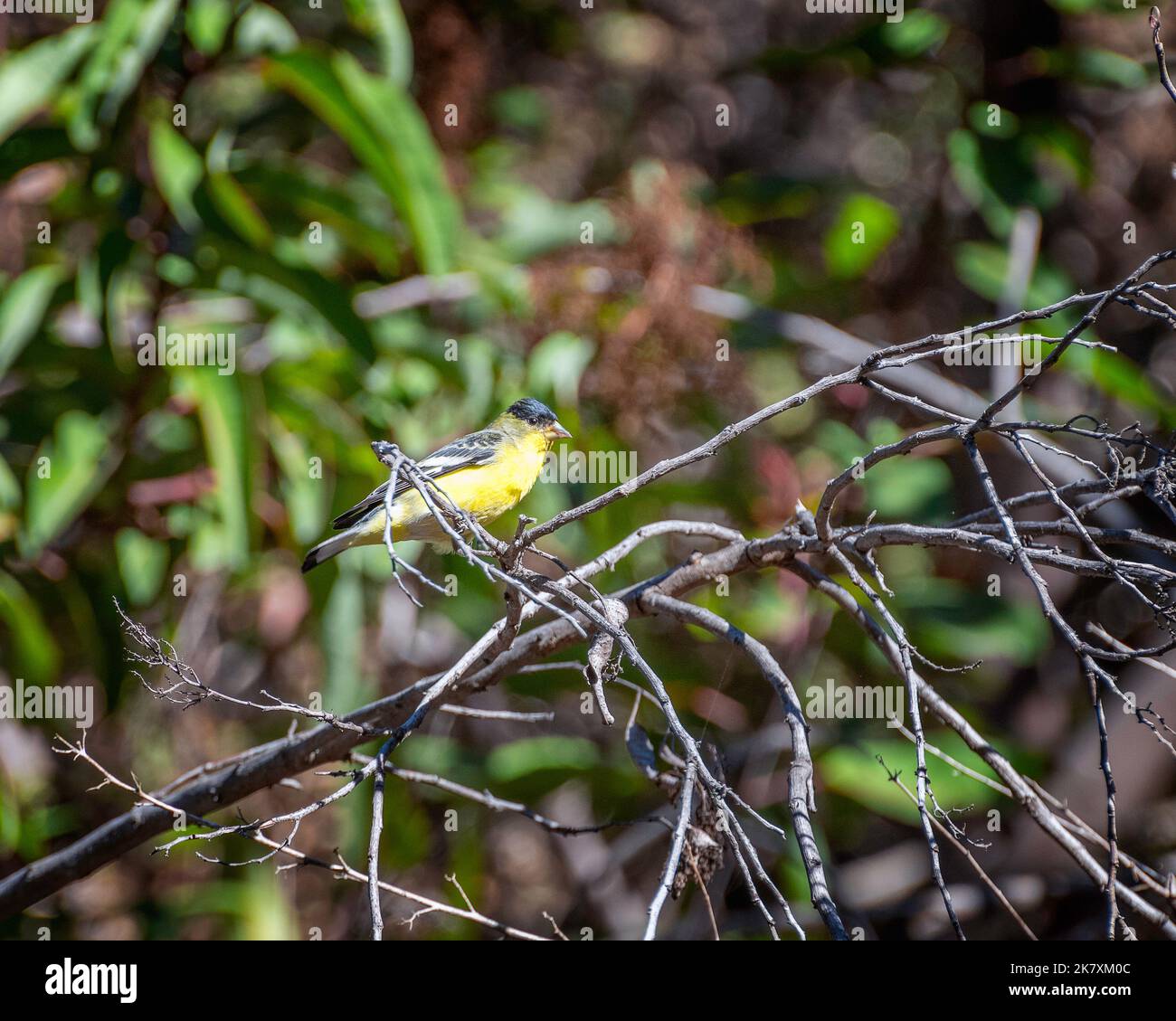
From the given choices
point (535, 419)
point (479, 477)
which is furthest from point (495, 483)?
point (535, 419)

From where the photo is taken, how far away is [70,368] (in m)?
4.72

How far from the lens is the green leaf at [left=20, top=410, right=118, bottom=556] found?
14.8ft

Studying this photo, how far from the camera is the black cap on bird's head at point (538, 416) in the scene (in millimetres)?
5023

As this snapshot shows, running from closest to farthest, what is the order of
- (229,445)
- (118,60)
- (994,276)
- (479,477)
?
(229,445) < (118,60) < (479,477) < (994,276)

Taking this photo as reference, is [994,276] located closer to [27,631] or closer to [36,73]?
[36,73]

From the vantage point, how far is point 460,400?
5941 mm

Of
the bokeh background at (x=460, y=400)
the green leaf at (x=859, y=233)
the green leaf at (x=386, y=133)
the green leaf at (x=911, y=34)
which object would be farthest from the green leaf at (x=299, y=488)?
the green leaf at (x=911, y=34)

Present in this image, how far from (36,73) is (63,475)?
157cm

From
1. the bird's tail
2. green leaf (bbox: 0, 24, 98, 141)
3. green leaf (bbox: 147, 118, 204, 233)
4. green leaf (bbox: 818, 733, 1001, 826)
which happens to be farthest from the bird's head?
green leaf (bbox: 0, 24, 98, 141)

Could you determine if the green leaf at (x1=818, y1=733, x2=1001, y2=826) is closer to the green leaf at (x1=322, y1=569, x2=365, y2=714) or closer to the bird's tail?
the green leaf at (x1=322, y1=569, x2=365, y2=714)

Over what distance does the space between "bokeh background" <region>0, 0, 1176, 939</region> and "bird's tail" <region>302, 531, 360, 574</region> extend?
0.25m

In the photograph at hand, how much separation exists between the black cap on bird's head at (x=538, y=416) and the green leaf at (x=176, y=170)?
60.3 inches
